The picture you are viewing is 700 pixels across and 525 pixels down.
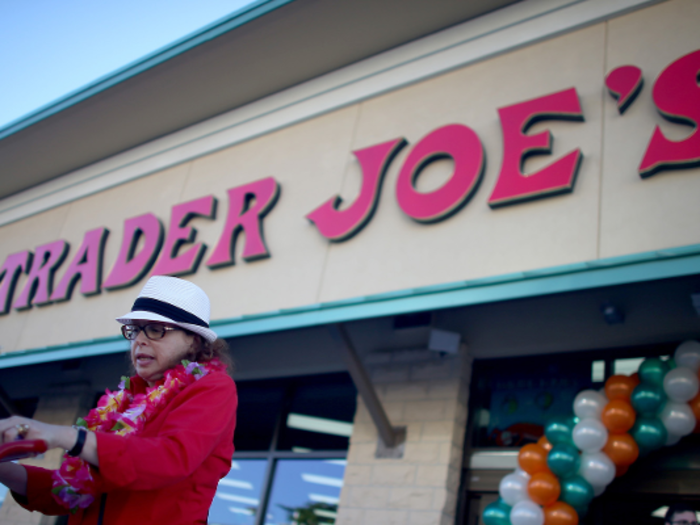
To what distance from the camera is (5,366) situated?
693cm

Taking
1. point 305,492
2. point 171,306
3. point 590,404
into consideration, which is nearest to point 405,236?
point 590,404

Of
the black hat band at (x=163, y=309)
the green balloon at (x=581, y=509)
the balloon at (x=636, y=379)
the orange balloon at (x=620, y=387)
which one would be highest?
the balloon at (x=636, y=379)

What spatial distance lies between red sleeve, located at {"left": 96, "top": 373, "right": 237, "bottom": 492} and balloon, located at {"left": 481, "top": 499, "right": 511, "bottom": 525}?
2.79 m

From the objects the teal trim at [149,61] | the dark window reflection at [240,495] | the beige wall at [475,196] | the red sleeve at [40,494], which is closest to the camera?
the red sleeve at [40,494]

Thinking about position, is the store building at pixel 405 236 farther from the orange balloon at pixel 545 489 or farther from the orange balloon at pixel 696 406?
the orange balloon at pixel 545 489

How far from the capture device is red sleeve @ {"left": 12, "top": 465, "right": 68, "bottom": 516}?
187 centimetres

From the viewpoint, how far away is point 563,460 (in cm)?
395

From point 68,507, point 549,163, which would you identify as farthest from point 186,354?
point 549,163

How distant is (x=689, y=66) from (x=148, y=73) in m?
5.31

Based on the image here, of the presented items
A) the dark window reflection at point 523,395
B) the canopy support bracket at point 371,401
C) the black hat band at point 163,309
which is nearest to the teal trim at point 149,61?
the canopy support bracket at point 371,401

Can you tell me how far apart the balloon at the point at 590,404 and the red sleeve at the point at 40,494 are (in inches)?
126

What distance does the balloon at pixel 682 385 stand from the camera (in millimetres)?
3838

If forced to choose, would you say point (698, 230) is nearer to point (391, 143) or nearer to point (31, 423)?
point (391, 143)

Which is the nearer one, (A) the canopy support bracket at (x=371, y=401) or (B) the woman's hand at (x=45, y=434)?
(B) the woman's hand at (x=45, y=434)
